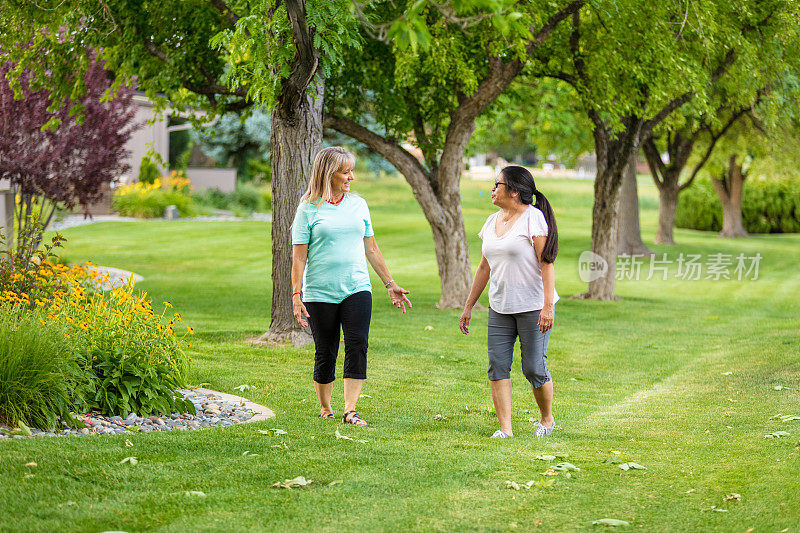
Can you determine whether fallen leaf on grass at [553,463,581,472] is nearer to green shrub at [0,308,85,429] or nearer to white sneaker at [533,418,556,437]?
white sneaker at [533,418,556,437]

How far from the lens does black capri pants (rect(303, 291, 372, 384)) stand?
6180 millimetres

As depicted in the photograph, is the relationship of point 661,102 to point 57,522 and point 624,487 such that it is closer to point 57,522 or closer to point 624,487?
point 624,487

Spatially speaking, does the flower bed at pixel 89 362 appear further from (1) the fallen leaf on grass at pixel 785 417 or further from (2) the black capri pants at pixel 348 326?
(1) the fallen leaf on grass at pixel 785 417

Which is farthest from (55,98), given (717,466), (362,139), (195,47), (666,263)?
(666,263)

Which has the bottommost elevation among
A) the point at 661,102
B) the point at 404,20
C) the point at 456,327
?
the point at 456,327

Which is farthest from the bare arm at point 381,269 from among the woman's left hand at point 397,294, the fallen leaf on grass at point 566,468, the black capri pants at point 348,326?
the fallen leaf on grass at point 566,468

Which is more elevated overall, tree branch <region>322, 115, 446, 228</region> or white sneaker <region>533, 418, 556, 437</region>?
tree branch <region>322, 115, 446, 228</region>

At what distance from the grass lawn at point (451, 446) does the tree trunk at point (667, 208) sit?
45.8ft

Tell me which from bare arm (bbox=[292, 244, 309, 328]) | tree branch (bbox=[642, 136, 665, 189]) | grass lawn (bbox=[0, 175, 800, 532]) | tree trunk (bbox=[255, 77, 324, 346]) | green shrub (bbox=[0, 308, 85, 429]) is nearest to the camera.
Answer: grass lawn (bbox=[0, 175, 800, 532])

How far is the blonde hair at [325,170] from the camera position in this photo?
6078 mm

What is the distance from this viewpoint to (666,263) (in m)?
26.5

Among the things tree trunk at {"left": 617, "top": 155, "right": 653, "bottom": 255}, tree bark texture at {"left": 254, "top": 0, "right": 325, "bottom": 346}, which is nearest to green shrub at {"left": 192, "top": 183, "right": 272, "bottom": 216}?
tree trunk at {"left": 617, "top": 155, "right": 653, "bottom": 255}

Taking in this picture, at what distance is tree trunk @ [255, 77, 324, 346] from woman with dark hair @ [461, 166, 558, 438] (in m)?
4.16

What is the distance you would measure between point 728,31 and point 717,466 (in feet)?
30.4
